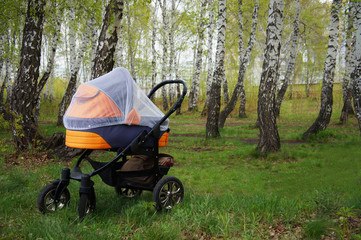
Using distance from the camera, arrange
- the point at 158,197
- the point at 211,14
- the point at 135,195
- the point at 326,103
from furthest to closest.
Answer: the point at 211,14, the point at 326,103, the point at 135,195, the point at 158,197

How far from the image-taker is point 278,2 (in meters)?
8.11

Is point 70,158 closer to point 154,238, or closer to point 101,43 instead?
point 101,43

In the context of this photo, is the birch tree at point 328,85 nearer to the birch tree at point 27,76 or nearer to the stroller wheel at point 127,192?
the stroller wheel at point 127,192

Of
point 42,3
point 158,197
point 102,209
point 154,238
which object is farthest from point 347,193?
point 42,3

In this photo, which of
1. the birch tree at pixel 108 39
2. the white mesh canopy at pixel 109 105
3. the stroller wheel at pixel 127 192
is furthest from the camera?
the birch tree at pixel 108 39

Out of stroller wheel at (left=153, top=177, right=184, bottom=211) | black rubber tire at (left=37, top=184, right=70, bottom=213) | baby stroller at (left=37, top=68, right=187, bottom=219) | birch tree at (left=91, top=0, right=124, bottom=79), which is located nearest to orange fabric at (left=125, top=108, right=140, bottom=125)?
baby stroller at (left=37, top=68, right=187, bottom=219)

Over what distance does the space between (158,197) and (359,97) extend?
3.78 meters

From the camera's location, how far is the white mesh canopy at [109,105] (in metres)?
3.63

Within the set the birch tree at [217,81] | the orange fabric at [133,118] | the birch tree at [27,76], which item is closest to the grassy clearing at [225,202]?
the birch tree at [27,76]

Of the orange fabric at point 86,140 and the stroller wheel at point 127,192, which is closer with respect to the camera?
the orange fabric at point 86,140

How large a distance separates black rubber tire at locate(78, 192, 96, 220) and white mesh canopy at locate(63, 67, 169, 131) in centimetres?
82

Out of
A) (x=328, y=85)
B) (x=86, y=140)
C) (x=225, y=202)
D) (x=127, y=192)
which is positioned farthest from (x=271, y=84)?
(x=86, y=140)

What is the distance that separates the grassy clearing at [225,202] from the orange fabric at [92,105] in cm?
123

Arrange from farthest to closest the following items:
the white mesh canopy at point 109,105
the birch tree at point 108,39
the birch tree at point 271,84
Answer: the birch tree at point 271,84, the birch tree at point 108,39, the white mesh canopy at point 109,105
